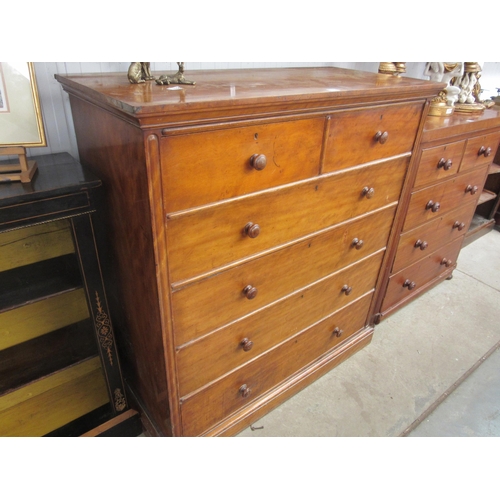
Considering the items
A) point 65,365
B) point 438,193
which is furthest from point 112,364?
point 438,193

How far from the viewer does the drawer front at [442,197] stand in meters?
1.92

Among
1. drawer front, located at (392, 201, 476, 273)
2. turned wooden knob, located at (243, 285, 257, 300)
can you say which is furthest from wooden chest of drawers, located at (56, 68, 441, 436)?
drawer front, located at (392, 201, 476, 273)

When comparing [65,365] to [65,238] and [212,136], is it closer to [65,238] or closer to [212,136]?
[65,238]

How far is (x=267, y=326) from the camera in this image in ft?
4.76

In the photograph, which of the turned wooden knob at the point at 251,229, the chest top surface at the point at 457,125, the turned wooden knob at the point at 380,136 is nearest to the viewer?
the turned wooden knob at the point at 251,229

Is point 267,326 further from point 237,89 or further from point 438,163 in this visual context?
point 438,163

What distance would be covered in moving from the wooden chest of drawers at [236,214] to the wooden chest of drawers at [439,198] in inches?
10.5

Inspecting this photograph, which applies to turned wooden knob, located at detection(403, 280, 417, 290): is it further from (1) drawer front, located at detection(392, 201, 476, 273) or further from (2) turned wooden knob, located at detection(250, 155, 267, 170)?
(2) turned wooden knob, located at detection(250, 155, 267, 170)

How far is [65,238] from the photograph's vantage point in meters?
1.39

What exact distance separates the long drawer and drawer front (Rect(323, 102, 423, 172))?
0.50 m

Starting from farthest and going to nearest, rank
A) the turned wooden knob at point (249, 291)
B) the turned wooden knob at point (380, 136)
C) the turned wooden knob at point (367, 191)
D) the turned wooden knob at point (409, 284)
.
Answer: the turned wooden knob at point (409, 284)
the turned wooden knob at point (367, 191)
the turned wooden knob at point (380, 136)
the turned wooden knob at point (249, 291)

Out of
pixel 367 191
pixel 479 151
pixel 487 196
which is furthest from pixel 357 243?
pixel 487 196

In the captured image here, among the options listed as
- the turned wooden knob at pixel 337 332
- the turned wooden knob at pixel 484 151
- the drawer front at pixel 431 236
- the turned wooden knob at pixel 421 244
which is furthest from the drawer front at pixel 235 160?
the turned wooden knob at pixel 484 151

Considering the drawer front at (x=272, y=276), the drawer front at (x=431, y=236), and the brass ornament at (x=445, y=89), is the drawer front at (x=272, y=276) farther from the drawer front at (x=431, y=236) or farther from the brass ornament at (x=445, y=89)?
the brass ornament at (x=445, y=89)
